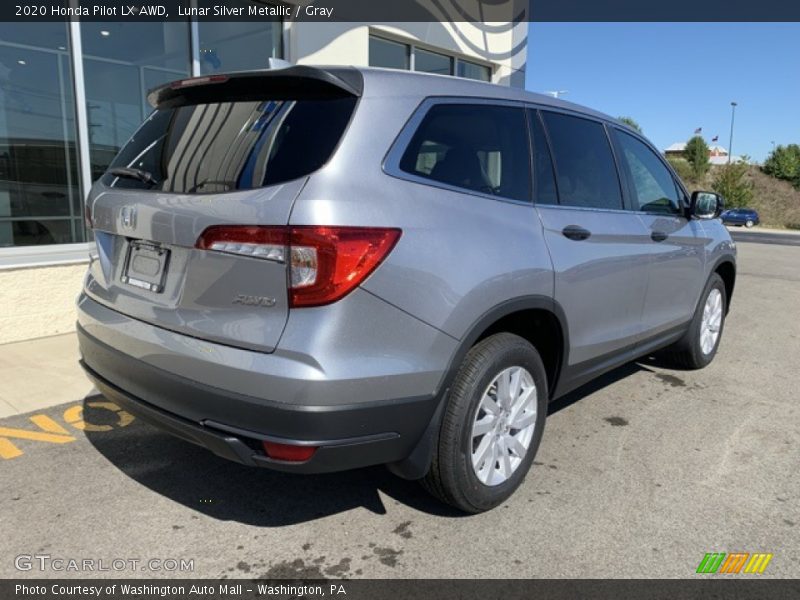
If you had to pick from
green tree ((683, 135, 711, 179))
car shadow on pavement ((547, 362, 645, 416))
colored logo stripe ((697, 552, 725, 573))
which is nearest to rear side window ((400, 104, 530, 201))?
colored logo stripe ((697, 552, 725, 573))

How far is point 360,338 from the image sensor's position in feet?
7.01

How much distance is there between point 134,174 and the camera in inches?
105

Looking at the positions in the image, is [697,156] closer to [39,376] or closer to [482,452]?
[39,376]

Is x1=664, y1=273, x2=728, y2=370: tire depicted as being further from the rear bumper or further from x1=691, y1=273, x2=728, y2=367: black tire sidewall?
the rear bumper

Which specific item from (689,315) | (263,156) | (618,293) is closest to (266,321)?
(263,156)

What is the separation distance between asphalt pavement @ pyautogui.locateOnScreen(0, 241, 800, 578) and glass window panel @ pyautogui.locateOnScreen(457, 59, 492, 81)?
308 inches

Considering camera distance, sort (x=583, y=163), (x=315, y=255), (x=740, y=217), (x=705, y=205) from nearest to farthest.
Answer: (x=315, y=255)
(x=583, y=163)
(x=705, y=205)
(x=740, y=217)

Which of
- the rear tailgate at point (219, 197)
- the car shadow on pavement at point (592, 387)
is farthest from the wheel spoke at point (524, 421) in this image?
the rear tailgate at point (219, 197)

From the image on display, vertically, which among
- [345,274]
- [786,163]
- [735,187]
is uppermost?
[786,163]

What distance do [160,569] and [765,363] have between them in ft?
17.1

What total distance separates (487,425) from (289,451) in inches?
37.3

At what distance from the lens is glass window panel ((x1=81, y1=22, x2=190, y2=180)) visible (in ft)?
20.4

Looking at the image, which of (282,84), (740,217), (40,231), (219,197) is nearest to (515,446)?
(219,197)

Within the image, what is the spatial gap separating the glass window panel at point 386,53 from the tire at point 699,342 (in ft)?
18.1
